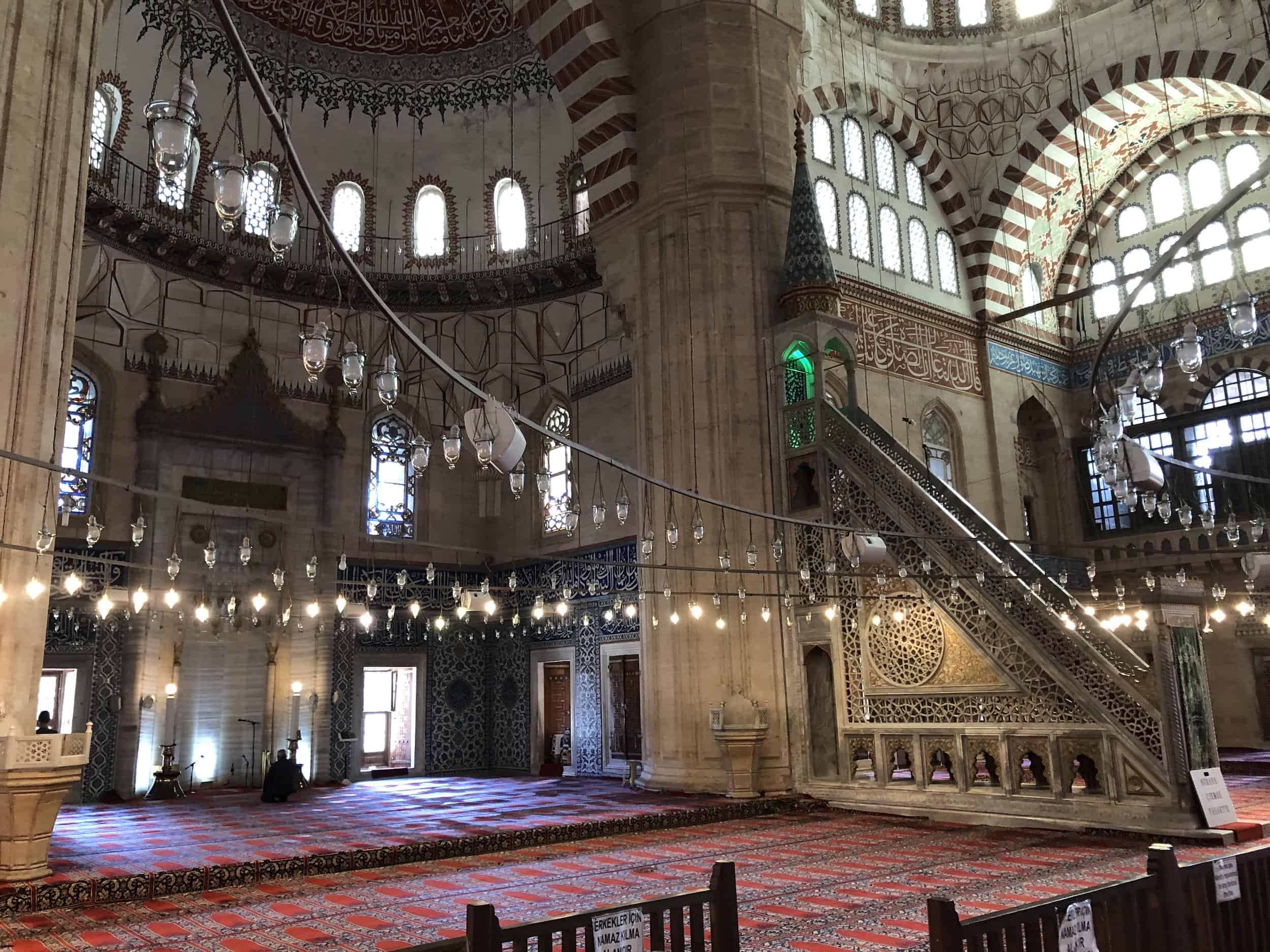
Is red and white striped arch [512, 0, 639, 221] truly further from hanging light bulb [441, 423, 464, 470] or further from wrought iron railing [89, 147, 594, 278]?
hanging light bulb [441, 423, 464, 470]

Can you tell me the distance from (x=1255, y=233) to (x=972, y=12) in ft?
14.3

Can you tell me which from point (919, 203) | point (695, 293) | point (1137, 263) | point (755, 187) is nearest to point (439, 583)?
point (695, 293)

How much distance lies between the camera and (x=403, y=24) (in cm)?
1390

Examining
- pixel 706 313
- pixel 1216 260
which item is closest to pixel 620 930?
pixel 706 313

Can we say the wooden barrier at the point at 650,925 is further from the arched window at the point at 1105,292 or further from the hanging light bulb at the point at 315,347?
the arched window at the point at 1105,292

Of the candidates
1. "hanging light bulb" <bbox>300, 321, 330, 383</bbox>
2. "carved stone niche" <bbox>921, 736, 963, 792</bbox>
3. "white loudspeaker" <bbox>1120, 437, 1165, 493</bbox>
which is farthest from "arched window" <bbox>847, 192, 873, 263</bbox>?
"hanging light bulb" <bbox>300, 321, 330, 383</bbox>

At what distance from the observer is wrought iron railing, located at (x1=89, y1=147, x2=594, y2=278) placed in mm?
→ 11734

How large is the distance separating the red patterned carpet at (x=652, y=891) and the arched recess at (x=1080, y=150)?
837cm

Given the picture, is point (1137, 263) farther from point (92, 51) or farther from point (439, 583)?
point (92, 51)

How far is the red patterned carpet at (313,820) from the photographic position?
643 cm

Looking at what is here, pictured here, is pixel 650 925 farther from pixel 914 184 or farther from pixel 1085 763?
pixel 914 184

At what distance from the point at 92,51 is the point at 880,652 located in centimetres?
737

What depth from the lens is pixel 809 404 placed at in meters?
9.58

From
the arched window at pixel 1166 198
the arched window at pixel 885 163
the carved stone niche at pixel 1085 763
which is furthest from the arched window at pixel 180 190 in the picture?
the arched window at pixel 1166 198
